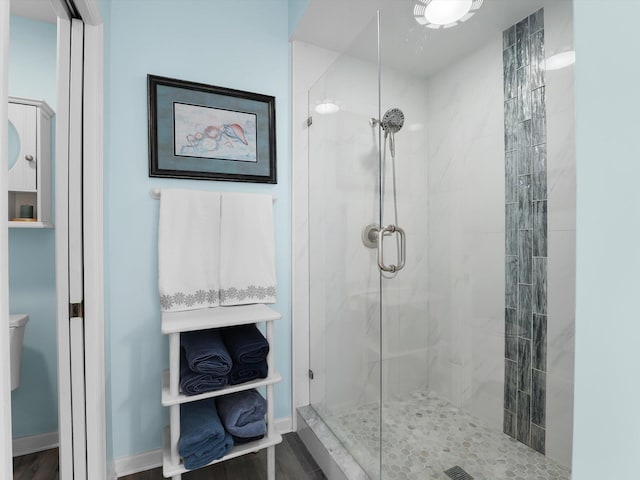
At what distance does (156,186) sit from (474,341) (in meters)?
1.58

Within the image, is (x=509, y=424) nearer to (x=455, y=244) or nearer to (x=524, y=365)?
(x=524, y=365)

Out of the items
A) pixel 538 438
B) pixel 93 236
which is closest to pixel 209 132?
pixel 93 236

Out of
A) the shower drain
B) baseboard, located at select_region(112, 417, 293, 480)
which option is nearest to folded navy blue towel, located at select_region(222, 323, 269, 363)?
baseboard, located at select_region(112, 417, 293, 480)

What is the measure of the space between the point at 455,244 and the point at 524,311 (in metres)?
0.31

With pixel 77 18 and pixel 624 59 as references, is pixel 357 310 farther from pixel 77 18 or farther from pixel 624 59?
pixel 77 18

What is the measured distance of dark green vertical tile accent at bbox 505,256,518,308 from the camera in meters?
1.04

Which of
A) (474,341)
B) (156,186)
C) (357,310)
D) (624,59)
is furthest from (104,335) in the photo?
(624,59)

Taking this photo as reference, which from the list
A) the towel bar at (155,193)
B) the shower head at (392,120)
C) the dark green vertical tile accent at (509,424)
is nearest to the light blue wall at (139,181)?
the towel bar at (155,193)

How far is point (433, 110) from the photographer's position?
3.98 ft

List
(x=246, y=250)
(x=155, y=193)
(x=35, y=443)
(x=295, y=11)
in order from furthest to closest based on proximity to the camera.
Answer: (x=295, y=11)
(x=246, y=250)
(x=155, y=193)
(x=35, y=443)

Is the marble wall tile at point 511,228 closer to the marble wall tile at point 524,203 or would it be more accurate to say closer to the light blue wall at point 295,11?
the marble wall tile at point 524,203

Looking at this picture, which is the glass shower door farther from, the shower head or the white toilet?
the white toilet

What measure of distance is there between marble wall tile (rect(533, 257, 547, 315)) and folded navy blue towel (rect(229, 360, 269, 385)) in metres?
1.07

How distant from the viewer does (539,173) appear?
95cm
